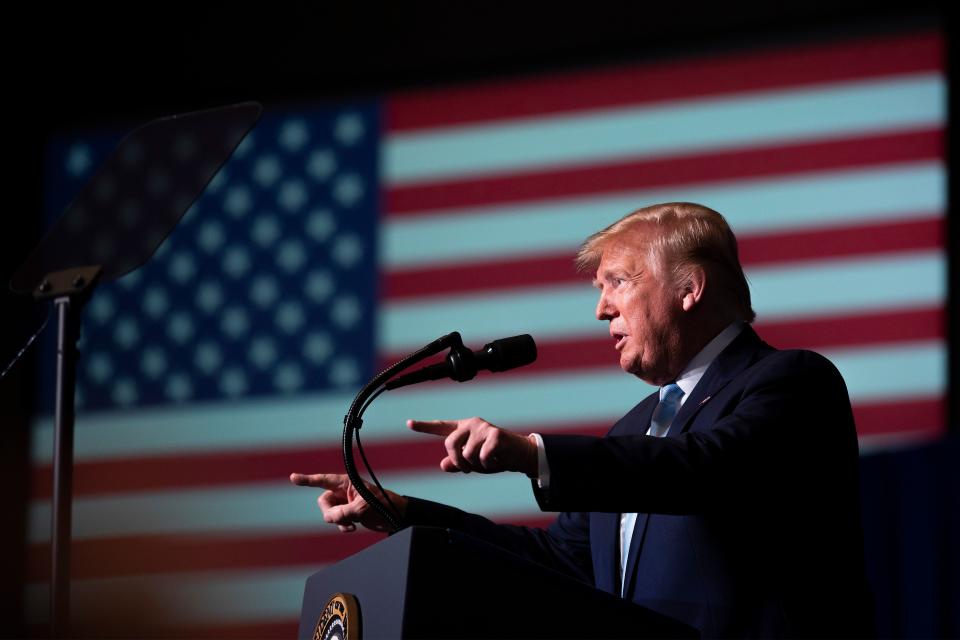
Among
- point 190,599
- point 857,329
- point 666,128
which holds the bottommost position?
point 190,599

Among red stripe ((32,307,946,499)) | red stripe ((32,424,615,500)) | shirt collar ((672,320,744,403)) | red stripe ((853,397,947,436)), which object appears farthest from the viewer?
red stripe ((32,424,615,500))

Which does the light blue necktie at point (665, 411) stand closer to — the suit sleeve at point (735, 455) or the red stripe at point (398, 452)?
the suit sleeve at point (735, 455)

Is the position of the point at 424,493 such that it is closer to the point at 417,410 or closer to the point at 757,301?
the point at 417,410

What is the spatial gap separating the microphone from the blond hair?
19.9 inches

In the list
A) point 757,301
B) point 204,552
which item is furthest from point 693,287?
point 204,552

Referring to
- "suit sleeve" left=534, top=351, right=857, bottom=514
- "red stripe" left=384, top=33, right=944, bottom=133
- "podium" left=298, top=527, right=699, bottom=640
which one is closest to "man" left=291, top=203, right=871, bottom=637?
"suit sleeve" left=534, top=351, right=857, bottom=514

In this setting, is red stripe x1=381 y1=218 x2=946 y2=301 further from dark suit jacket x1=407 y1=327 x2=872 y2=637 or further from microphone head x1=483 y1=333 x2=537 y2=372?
microphone head x1=483 y1=333 x2=537 y2=372

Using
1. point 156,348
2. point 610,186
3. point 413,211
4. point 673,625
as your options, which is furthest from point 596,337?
point 673,625

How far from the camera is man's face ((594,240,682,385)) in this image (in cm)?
178

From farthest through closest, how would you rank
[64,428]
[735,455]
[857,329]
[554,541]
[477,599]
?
[857,329] → [554,541] → [64,428] → [735,455] → [477,599]

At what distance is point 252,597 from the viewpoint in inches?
150

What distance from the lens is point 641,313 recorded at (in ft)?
5.88

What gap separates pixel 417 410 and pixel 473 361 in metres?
2.42

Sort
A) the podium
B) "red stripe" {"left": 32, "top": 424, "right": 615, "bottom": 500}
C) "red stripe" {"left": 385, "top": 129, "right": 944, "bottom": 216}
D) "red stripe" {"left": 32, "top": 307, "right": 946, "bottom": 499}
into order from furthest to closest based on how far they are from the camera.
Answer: "red stripe" {"left": 32, "top": 424, "right": 615, "bottom": 500} < "red stripe" {"left": 385, "top": 129, "right": 944, "bottom": 216} < "red stripe" {"left": 32, "top": 307, "right": 946, "bottom": 499} < the podium
